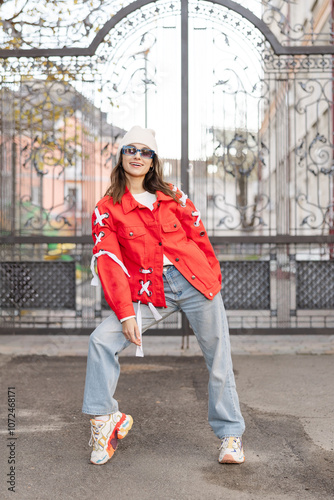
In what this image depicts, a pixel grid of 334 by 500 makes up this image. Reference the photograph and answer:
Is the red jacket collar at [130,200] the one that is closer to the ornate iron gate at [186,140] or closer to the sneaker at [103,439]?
the sneaker at [103,439]

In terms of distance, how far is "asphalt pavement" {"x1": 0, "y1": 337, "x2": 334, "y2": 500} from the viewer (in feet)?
9.89

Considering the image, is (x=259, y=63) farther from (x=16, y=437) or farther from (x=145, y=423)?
(x=16, y=437)

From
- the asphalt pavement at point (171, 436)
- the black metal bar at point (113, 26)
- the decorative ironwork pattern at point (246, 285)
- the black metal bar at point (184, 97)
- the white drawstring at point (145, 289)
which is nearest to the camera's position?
the asphalt pavement at point (171, 436)

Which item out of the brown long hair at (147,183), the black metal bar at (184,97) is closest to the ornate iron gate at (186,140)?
the black metal bar at (184,97)

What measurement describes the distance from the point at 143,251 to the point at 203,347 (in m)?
0.64

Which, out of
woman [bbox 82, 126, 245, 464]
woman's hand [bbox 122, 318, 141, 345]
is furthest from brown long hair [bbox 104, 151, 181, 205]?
woman's hand [bbox 122, 318, 141, 345]

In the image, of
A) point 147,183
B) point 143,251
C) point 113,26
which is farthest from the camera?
point 113,26

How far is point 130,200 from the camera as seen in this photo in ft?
11.2

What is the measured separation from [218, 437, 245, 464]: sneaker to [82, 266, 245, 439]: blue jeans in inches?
1.4

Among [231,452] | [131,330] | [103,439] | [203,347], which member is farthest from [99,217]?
[231,452]

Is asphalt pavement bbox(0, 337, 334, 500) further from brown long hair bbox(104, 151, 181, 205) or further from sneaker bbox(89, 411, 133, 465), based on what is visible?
brown long hair bbox(104, 151, 181, 205)

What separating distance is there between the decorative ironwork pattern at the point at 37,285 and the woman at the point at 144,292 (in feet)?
13.0

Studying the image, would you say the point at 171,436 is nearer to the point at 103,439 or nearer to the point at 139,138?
the point at 103,439

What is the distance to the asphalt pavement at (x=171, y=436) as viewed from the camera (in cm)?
302
